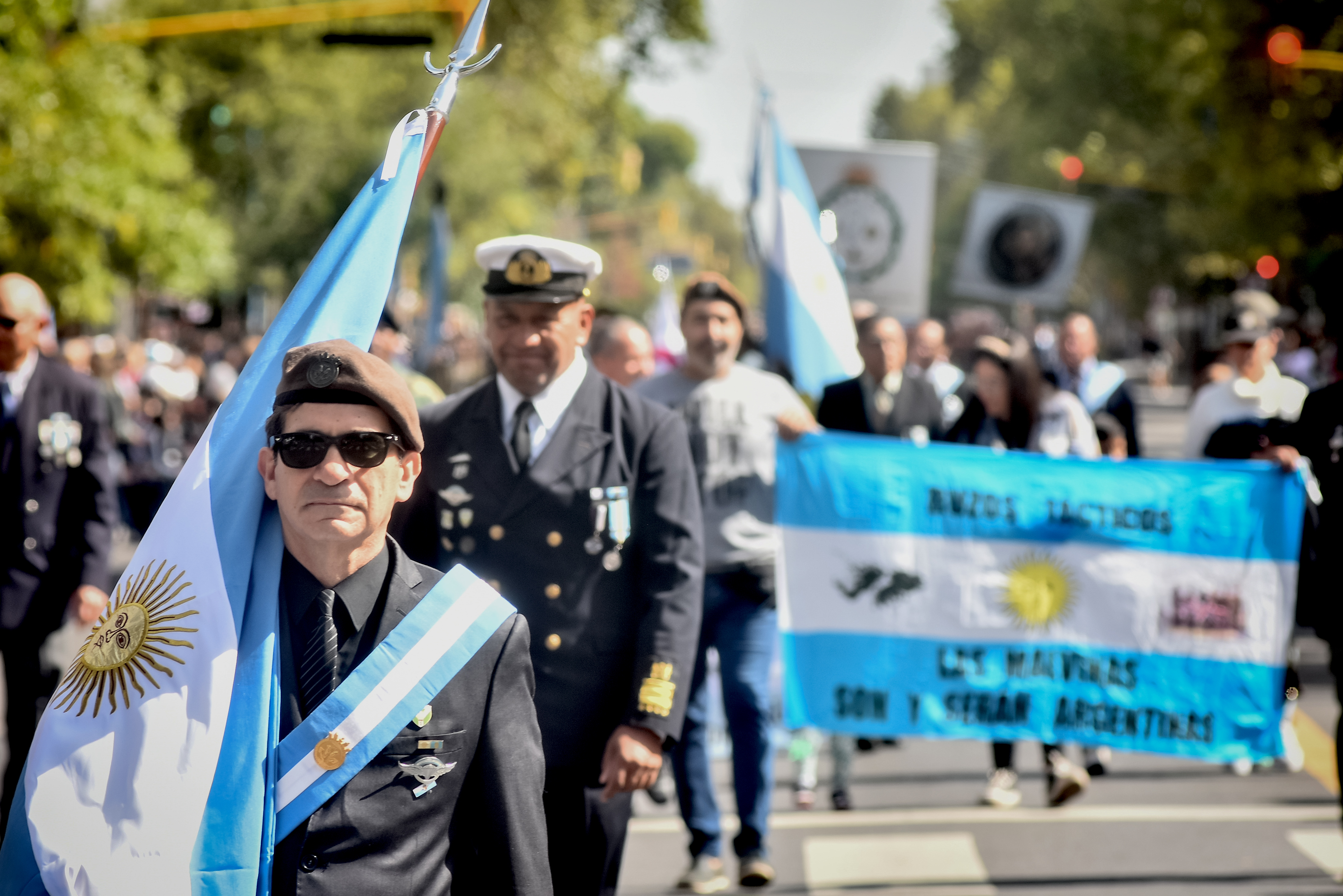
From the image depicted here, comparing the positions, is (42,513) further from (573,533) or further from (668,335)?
(668,335)

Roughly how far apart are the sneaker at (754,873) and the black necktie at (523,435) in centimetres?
241

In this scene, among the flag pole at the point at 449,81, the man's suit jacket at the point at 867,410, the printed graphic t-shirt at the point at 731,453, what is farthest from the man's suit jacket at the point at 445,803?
the man's suit jacket at the point at 867,410

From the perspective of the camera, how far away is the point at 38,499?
6.21 metres

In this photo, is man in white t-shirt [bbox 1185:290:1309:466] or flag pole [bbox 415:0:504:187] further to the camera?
man in white t-shirt [bbox 1185:290:1309:466]

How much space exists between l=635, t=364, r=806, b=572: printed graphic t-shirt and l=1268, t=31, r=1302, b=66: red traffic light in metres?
13.0

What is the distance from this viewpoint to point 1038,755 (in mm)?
8766

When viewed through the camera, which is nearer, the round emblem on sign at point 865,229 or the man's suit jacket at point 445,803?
the man's suit jacket at point 445,803

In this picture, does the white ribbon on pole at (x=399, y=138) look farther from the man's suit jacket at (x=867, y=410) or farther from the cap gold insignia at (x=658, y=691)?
the man's suit jacket at (x=867, y=410)

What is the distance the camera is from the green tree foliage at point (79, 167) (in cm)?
1585

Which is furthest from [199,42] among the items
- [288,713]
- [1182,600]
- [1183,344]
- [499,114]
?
[1183,344]

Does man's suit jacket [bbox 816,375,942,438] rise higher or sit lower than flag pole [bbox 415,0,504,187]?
lower

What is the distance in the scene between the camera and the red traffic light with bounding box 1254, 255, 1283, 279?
36.9 meters

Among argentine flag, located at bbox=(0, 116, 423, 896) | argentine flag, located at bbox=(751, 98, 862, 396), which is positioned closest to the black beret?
argentine flag, located at bbox=(0, 116, 423, 896)

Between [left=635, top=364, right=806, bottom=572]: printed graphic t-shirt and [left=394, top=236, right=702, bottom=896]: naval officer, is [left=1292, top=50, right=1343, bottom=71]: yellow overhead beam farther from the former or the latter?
[left=394, top=236, right=702, bottom=896]: naval officer
